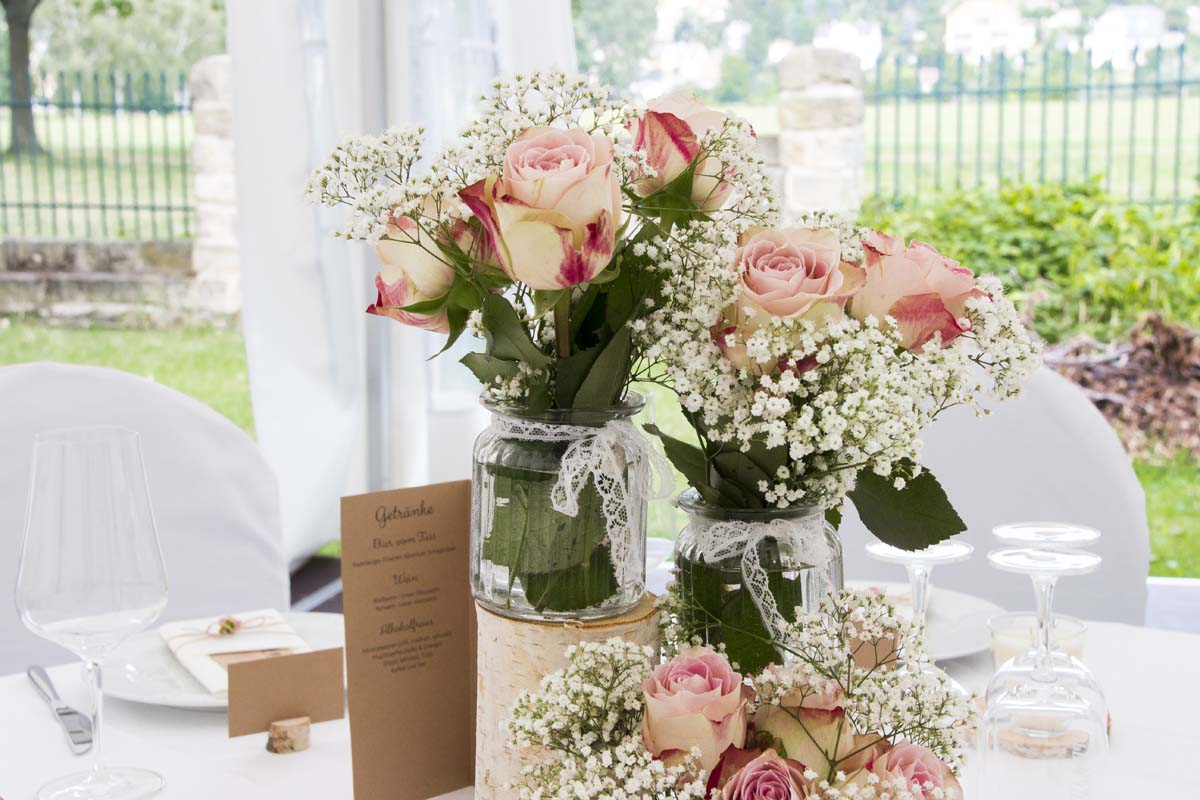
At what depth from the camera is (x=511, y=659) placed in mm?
740

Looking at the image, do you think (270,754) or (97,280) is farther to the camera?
(97,280)

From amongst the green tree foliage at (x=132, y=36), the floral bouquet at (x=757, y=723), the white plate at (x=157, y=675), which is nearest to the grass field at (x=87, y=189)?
the green tree foliage at (x=132, y=36)

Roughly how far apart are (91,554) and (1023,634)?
645mm

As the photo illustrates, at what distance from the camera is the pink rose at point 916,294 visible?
671 millimetres

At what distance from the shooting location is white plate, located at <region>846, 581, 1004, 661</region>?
1.14 metres

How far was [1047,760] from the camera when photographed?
842 millimetres

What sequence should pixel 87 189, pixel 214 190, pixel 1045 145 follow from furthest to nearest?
1. pixel 87 189
2. pixel 214 190
3. pixel 1045 145

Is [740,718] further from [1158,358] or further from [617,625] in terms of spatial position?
[1158,358]

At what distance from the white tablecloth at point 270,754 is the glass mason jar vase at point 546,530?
0.25 meters

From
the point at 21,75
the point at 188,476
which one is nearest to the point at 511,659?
the point at 188,476

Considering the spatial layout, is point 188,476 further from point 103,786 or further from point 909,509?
point 909,509

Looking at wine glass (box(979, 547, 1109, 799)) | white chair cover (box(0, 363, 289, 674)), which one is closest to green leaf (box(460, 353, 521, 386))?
wine glass (box(979, 547, 1109, 799))

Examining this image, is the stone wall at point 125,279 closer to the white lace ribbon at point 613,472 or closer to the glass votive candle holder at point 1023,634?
the glass votive candle holder at point 1023,634

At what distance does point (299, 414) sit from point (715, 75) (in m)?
3.37
